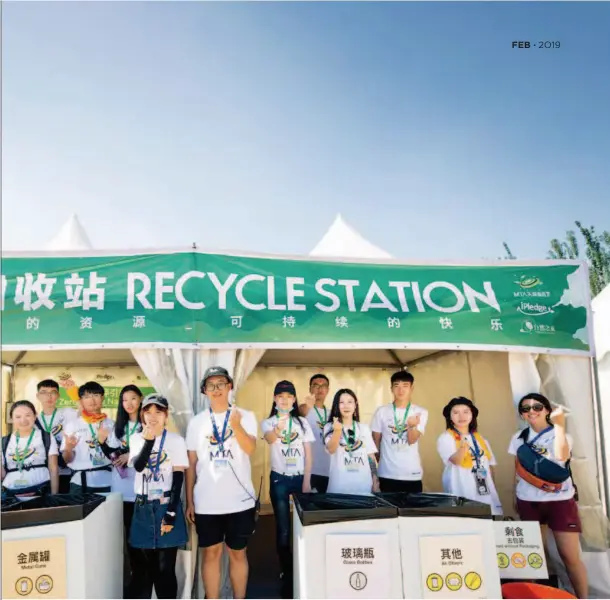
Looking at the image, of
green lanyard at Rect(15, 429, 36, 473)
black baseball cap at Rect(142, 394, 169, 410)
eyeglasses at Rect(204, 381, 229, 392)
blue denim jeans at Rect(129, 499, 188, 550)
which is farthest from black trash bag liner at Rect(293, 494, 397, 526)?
green lanyard at Rect(15, 429, 36, 473)

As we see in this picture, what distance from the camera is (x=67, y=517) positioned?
2.41m

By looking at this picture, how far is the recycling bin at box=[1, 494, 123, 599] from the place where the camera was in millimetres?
2322

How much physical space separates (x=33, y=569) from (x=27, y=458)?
85 centimetres

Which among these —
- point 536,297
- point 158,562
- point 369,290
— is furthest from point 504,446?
point 158,562

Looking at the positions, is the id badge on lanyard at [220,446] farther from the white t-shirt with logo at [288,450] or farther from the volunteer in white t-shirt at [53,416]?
the volunteer in white t-shirt at [53,416]

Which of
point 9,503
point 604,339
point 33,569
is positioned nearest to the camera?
point 33,569

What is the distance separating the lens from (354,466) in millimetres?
3092

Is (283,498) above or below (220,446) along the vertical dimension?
below

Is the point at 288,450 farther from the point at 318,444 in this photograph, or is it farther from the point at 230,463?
the point at 318,444

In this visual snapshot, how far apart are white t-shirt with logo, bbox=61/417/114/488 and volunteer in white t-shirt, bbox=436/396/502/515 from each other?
7.49 ft

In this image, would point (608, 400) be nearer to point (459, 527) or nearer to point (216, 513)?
point (459, 527)

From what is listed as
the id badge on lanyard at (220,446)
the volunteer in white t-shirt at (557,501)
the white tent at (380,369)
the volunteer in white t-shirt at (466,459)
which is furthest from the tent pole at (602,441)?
the id badge on lanyard at (220,446)

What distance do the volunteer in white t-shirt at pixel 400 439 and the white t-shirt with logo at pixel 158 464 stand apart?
4.83ft

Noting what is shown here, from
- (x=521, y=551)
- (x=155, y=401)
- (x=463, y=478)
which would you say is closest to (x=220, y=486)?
(x=155, y=401)
